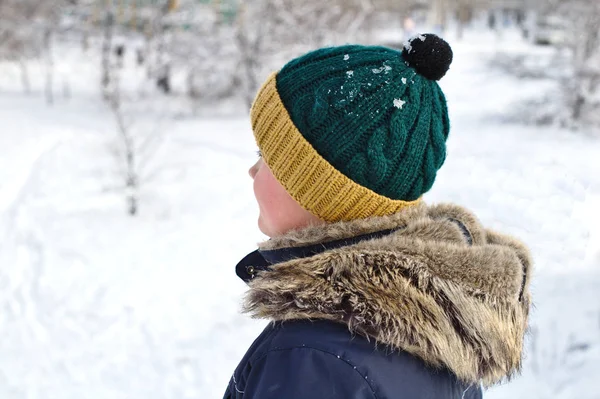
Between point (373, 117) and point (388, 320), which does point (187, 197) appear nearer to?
point (373, 117)

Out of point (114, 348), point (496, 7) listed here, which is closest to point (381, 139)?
point (114, 348)

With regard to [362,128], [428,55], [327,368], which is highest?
[428,55]

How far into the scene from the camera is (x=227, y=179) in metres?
7.57

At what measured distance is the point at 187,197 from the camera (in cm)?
701

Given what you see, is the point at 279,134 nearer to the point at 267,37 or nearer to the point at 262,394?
the point at 262,394

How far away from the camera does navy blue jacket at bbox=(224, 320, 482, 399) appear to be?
0.93 meters

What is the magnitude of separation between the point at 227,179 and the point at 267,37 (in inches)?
278

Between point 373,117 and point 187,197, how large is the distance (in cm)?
605

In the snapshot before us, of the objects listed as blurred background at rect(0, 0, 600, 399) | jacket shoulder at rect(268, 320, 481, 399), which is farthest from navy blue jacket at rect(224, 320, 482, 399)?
blurred background at rect(0, 0, 600, 399)

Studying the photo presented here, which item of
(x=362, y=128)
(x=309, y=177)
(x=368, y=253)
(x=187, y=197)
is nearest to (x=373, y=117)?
(x=362, y=128)

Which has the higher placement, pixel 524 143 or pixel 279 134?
pixel 279 134

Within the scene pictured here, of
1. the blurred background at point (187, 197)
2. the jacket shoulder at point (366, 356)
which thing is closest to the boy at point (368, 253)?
the jacket shoulder at point (366, 356)

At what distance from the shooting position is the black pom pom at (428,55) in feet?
4.00

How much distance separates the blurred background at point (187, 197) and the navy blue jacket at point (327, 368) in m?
1.58
